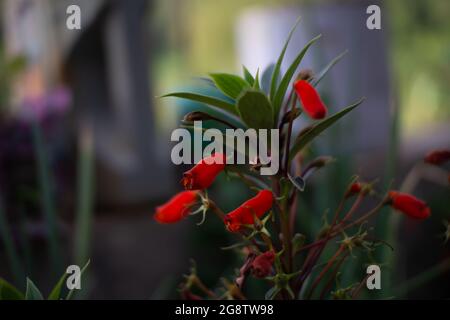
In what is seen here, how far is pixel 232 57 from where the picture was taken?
4.30m

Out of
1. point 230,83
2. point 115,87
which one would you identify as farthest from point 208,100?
point 115,87

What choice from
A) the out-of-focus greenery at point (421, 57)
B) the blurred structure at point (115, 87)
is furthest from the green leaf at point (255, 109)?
the out-of-focus greenery at point (421, 57)

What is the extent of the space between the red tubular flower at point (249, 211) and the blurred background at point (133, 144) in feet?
0.72

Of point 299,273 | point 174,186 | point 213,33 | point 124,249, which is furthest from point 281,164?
point 213,33

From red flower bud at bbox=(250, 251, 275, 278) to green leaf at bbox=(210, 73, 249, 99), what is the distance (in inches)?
3.5

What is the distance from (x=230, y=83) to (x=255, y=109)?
0.08 feet

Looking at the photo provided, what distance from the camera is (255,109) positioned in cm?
37

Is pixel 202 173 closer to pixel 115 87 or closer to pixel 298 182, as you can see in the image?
pixel 298 182

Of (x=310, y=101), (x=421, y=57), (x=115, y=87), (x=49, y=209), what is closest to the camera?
(x=310, y=101)

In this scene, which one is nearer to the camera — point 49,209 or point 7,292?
point 7,292

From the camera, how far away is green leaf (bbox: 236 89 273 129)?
1.17ft

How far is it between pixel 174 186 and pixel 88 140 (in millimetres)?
1630

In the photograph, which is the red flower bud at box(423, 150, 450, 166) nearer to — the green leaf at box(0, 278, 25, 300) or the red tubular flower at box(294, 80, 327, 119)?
the red tubular flower at box(294, 80, 327, 119)
